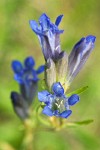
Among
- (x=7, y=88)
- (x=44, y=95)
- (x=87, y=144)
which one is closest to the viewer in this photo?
(x=44, y=95)

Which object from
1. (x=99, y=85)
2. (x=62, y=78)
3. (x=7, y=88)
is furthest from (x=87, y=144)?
(x=62, y=78)

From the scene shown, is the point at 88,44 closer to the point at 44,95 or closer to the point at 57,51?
the point at 57,51

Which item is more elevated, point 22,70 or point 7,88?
point 7,88

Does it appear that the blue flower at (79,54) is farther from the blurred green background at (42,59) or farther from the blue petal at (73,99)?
the blurred green background at (42,59)

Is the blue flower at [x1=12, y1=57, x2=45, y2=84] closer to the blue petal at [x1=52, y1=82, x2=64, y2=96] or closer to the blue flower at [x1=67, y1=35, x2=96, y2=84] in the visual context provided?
the blue flower at [x1=67, y1=35, x2=96, y2=84]

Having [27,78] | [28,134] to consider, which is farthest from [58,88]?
[28,134]
